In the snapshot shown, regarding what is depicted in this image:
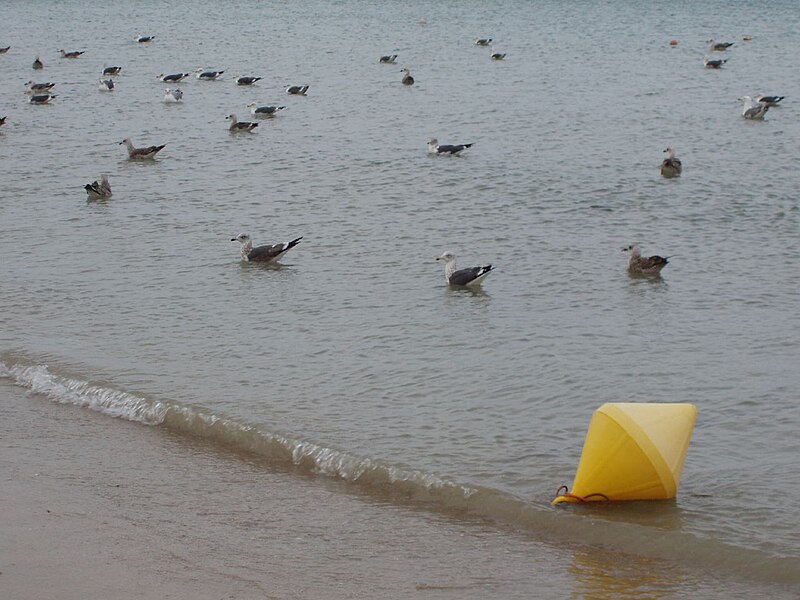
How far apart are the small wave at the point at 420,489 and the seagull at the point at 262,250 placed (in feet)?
18.2

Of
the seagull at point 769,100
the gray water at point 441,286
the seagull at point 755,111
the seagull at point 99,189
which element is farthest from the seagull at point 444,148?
the seagull at point 769,100

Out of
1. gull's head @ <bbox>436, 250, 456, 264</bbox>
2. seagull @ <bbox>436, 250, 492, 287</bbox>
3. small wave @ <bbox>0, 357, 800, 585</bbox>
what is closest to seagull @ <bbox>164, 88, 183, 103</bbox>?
gull's head @ <bbox>436, 250, 456, 264</bbox>

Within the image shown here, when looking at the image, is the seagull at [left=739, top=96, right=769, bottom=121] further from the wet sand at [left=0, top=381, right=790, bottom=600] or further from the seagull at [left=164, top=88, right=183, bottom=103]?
the wet sand at [left=0, top=381, right=790, bottom=600]

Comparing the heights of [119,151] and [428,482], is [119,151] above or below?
above

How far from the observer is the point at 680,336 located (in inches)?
585

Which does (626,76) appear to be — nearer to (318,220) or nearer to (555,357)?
(318,220)

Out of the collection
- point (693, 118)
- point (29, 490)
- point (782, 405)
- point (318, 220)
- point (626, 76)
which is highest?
point (626, 76)

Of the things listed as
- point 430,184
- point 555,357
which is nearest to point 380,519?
point 555,357

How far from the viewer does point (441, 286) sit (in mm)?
17438

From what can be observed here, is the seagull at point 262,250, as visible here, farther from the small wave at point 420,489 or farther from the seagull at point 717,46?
the seagull at point 717,46

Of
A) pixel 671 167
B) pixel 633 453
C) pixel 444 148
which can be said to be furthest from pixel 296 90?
pixel 633 453

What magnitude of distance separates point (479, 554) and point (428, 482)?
1.48m

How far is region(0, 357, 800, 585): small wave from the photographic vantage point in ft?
30.3

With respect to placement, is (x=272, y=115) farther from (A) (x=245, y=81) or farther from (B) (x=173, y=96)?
(A) (x=245, y=81)
